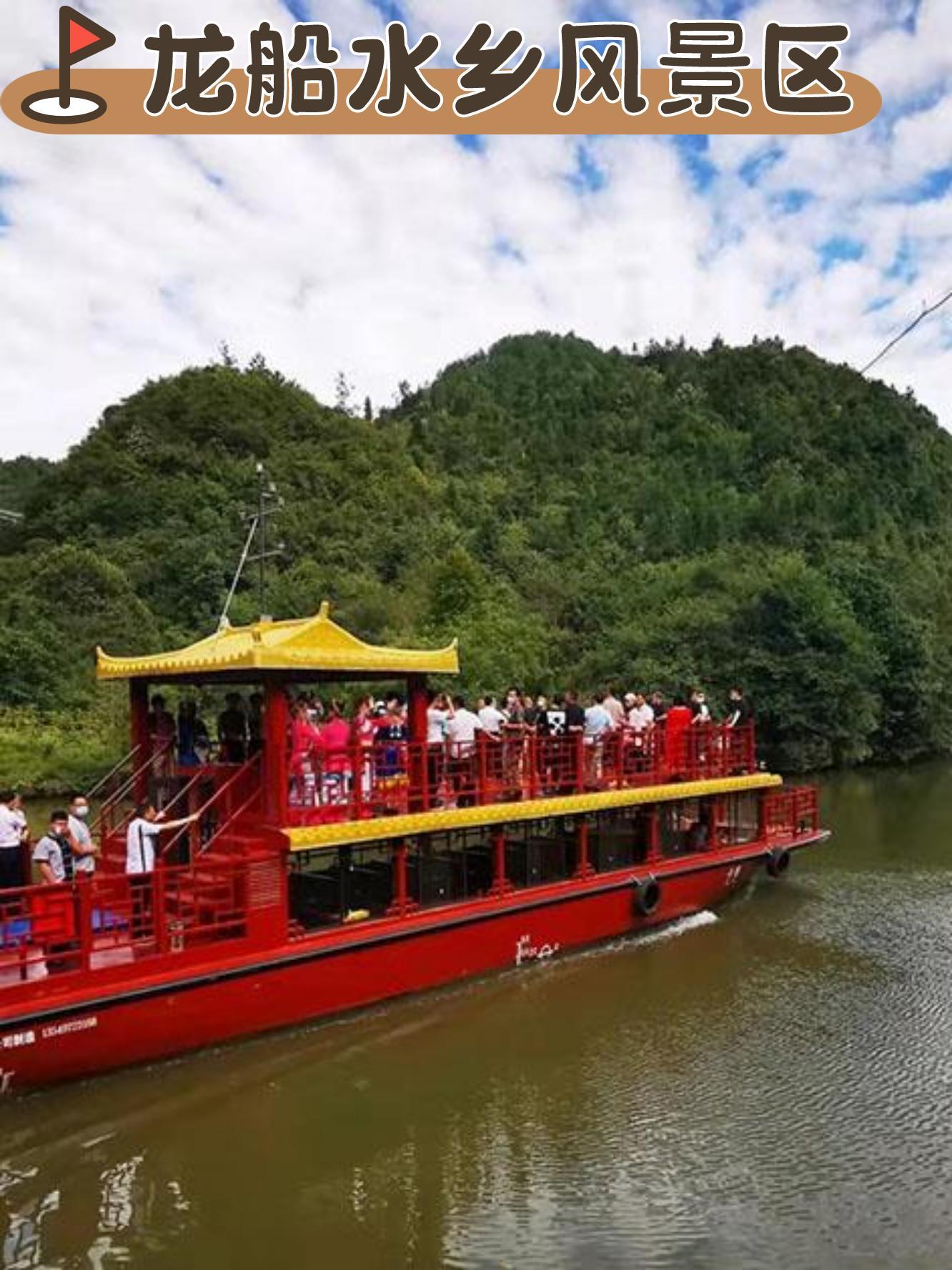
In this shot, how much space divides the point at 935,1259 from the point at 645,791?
7356 mm

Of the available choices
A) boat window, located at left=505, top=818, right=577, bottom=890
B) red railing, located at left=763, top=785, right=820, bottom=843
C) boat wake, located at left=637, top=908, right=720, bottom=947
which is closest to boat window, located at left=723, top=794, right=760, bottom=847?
red railing, located at left=763, top=785, right=820, bottom=843

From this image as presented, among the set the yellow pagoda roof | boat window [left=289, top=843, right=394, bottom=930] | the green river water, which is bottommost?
the green river water

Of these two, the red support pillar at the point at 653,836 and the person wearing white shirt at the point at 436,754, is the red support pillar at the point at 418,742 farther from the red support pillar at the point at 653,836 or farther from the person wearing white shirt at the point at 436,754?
the red support pillar at the point at 653,836

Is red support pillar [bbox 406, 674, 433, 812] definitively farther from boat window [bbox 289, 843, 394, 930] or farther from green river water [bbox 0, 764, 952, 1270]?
green river water [bbox 0, 764, 952, 1270]

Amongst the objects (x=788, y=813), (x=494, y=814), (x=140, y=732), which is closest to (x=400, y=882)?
(x=494, y=814)

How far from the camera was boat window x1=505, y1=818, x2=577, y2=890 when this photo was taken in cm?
1325

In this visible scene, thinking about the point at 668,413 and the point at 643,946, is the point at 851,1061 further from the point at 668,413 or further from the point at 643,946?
the point at 668,413

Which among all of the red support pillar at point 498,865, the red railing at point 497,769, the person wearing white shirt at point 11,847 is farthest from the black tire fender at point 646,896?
the person wearing white shirt at point 11,847

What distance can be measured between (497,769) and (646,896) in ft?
9.05

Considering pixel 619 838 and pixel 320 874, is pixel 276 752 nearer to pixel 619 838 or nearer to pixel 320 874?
pixel 320 874

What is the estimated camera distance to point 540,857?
13406 mm

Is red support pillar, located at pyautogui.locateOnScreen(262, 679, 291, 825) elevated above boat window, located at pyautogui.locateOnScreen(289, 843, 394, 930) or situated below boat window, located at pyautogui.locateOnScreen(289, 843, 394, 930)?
above

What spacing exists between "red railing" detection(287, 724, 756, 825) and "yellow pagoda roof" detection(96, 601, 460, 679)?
2.82ft

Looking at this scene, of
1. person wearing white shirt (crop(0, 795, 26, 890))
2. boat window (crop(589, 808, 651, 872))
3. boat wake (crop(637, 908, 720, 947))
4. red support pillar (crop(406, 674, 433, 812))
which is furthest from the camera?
boat window (crop(589, 808, 651, 872))
